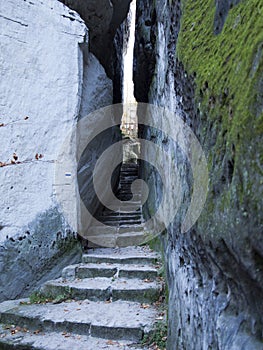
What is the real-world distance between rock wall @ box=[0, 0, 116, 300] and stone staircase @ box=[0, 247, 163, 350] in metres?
0.33

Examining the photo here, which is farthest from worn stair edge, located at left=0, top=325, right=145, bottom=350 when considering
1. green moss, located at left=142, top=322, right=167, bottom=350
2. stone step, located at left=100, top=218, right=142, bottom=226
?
stone step, located at left=100, top=218, right=142, bottom=226

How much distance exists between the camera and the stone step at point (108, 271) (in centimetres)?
466

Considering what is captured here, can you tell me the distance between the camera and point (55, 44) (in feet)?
17.0

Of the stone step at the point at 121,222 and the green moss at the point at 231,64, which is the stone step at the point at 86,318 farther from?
the green moss at the point at 231,64

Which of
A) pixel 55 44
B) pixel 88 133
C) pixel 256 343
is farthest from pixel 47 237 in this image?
pixel 256 343

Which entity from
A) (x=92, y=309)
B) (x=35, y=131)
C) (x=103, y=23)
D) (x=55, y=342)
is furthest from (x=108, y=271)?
(x=103, y=23)

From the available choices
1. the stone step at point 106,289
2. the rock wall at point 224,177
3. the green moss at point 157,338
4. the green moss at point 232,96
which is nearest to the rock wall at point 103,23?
the rock wall at point 224,177

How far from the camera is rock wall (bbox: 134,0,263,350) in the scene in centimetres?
130

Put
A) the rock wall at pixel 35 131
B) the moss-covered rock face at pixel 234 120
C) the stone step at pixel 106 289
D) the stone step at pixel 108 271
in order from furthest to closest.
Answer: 1. the stone step at pixel 108 271
2. the rock wall at pixel 35 131
3. the stone step at pixel 106 289
4. the moss-covered rock face at pixel 234 120

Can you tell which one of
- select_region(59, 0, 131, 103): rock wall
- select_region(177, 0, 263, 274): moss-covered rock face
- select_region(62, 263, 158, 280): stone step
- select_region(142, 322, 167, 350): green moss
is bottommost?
select_region(142, 322, 167, 350): green moss

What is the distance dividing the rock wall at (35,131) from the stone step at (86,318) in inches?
15.0

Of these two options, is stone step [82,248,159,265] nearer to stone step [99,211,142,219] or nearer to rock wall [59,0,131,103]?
stone step [99,211,142,219]

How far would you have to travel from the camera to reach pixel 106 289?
4.37m

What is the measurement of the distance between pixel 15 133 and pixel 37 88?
31.1 inches
